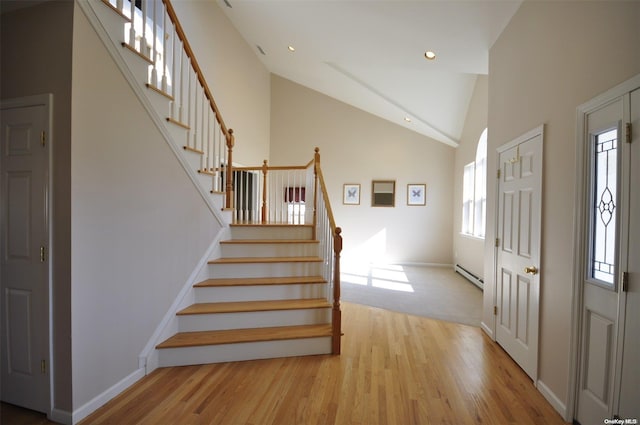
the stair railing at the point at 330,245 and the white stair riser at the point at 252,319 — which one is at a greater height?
the stair railing at the point at 330,245

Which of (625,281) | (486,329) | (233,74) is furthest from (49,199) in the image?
(233,74)

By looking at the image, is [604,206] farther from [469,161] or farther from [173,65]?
[469,161]

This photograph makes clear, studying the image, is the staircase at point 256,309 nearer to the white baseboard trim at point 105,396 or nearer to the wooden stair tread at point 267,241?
the wooden stair tread at point 267,241

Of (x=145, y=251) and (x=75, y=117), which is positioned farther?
(x=145, y=251)

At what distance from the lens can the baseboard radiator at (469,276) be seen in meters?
5.59

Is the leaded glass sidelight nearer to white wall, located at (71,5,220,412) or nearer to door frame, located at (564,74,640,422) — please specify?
door frame, located at (564,74,640,422)

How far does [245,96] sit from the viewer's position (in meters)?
6.82

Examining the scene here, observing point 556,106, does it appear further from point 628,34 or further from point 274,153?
point 274,153

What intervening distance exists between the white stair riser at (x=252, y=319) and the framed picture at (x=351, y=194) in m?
5.07

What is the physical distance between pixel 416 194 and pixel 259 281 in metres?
5.68

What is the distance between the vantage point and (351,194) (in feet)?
26.2

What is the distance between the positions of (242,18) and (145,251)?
5.12m

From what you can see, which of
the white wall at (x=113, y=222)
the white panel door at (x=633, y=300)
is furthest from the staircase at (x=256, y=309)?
the white panel door at (x=633, y=300)

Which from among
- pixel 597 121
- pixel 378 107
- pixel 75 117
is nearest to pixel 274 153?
pixel 378 107
